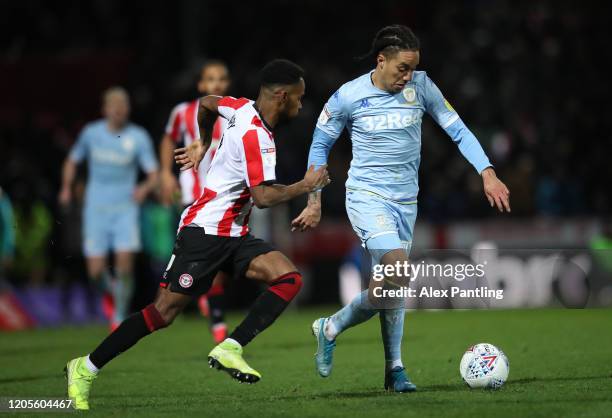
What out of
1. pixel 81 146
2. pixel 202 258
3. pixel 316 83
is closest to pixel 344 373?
pixel 202 258

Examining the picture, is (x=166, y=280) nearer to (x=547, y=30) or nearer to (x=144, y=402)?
(x=144, y=402)

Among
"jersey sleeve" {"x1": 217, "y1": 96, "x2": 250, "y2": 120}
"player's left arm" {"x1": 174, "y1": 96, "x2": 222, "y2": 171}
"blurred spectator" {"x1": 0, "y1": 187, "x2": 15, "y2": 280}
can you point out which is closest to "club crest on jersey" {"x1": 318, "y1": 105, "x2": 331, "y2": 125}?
"jersey sleeve" {"x1": 217, "y1": 96, "x2": 250, "y2": 120}

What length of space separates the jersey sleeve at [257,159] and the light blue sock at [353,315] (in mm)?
1229

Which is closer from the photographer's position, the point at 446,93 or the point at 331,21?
the point at 446,93

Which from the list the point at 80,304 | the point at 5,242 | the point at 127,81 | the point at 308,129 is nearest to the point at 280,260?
the point at 5,242

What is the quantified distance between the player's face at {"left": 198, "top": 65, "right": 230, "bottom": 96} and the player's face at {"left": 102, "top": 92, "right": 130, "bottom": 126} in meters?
2.34

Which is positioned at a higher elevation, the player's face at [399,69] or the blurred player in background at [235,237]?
the player's face at [399,69]

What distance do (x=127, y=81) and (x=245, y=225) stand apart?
12799 mm

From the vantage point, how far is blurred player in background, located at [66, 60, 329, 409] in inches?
275

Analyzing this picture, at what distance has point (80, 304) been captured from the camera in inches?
Answer: 650

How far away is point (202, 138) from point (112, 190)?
17.0ft

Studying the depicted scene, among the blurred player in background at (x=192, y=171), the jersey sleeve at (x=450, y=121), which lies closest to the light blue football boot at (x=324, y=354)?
the jersey sleeve at (x=450, y=121)

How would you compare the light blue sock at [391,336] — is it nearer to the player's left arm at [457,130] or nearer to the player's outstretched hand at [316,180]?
the player's left arm at [457,130]

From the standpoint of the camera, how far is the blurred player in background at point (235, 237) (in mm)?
6973
